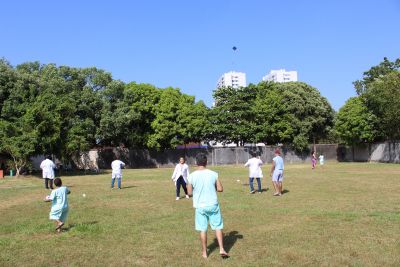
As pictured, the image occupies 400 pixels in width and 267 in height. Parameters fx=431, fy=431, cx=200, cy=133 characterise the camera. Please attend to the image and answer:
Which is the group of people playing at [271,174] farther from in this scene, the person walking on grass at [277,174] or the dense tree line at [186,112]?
the dense tree line at [186,112]

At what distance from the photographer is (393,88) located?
40062mm

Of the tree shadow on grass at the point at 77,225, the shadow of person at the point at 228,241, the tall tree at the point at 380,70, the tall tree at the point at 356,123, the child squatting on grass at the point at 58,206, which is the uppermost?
the tall tree at the point at 380,70

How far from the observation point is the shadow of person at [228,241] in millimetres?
7989

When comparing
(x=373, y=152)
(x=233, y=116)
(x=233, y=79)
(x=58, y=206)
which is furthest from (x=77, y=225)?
(x=233, y=79)

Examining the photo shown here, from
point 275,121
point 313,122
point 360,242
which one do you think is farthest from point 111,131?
point 360,242

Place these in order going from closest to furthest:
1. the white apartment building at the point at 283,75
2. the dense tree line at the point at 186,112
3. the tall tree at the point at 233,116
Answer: the dense tree line at the point at 186,112, the tall tree at the point at 233,116, the white apartment building at the point at 283,75

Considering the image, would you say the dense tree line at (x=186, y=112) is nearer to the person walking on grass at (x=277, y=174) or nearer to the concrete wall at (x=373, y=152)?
the concrete wall at (x=373, y=152)

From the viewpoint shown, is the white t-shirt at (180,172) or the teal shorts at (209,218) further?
the white t-shirt at (180,172)

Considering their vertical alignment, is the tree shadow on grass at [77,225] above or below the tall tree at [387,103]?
below

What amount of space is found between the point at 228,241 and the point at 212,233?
35.8 inches

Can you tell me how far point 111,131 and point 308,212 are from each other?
113 feet

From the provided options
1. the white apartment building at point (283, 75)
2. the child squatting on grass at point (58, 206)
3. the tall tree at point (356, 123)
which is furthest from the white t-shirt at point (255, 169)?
the white apartment building at point (283, 75)

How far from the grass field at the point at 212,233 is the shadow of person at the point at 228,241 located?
20mm

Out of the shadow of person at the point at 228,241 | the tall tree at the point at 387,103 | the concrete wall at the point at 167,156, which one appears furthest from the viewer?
the concrete wall at the point at 167,156
